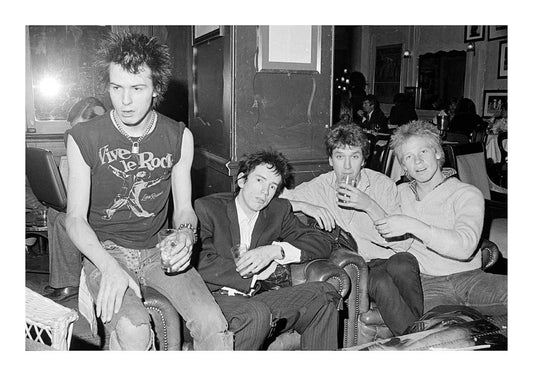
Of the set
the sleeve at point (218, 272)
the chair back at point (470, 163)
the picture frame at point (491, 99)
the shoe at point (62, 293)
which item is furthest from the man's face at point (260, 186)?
the picture frame at point (491, 99)

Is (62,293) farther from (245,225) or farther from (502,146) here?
(502,146)

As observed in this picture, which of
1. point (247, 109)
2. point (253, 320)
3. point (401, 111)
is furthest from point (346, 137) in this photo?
point (401, 111)

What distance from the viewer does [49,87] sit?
1855 millimetres

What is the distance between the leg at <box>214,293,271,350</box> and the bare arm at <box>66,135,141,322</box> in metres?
0.32

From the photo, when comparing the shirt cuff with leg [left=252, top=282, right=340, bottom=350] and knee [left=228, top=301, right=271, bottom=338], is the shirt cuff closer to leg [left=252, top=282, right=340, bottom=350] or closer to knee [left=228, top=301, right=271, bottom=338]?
leg [left=252, top=282, right=340, bottom=350]

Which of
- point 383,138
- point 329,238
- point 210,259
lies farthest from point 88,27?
point 383,138

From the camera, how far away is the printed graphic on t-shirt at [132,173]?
64.9 inches

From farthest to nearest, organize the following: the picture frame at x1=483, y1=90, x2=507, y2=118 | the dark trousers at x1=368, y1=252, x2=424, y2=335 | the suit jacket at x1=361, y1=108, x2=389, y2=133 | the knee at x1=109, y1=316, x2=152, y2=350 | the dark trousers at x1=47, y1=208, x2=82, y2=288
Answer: the picture frame at x1=483, y1=90, x2=507, y2=118
the suit jacket at x1=361, y1=108, x2=389, y2=133
the dark trousers at x1=47, y1=208, x2=82, y2=288
the dark trousers at x1=368, y1=252, x2=424, y2=335
the knee at x1=109, y1=316, x2=152, y2=350

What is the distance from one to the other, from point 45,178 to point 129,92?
51cm

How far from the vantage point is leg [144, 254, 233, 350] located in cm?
157

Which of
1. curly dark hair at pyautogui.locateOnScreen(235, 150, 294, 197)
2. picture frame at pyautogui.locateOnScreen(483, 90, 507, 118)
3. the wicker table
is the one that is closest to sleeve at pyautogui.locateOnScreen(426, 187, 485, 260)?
curly dark hair at pyautogui.locateOnScreen(235, 150, 294, 197)

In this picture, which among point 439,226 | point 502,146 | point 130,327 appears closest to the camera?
point 130,327

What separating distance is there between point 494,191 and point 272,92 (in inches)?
49.8
